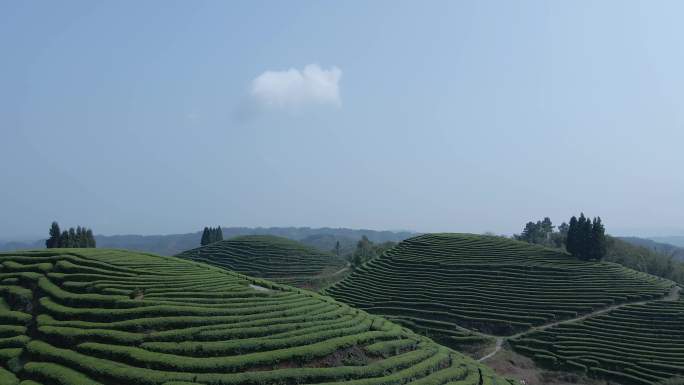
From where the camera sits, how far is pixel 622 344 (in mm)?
48594

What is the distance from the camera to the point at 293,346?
27359 mm

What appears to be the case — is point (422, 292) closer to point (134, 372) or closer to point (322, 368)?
point (322, 368)

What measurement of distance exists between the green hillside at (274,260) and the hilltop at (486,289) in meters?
15.4

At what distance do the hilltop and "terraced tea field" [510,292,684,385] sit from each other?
1.78 metres

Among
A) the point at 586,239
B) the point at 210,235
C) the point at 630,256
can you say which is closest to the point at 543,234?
the point at 630,256

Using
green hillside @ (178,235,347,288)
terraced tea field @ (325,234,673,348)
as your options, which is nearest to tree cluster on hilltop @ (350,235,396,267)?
green hillside @ (178,235,347,288)

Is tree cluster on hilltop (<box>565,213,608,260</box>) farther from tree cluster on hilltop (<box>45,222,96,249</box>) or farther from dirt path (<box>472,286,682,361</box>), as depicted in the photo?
tree cluster on hilltop (<box>45,222,96,249</box>)

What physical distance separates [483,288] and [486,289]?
0.48m

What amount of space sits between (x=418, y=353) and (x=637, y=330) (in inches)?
1342

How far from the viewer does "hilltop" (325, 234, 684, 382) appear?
5509 centimetres

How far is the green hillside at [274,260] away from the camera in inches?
3514

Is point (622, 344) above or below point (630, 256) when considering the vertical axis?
below

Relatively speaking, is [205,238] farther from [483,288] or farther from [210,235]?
[483,288]

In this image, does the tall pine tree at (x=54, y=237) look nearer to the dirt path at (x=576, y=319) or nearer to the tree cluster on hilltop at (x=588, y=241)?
the dirt path at (x=576, y=319)
